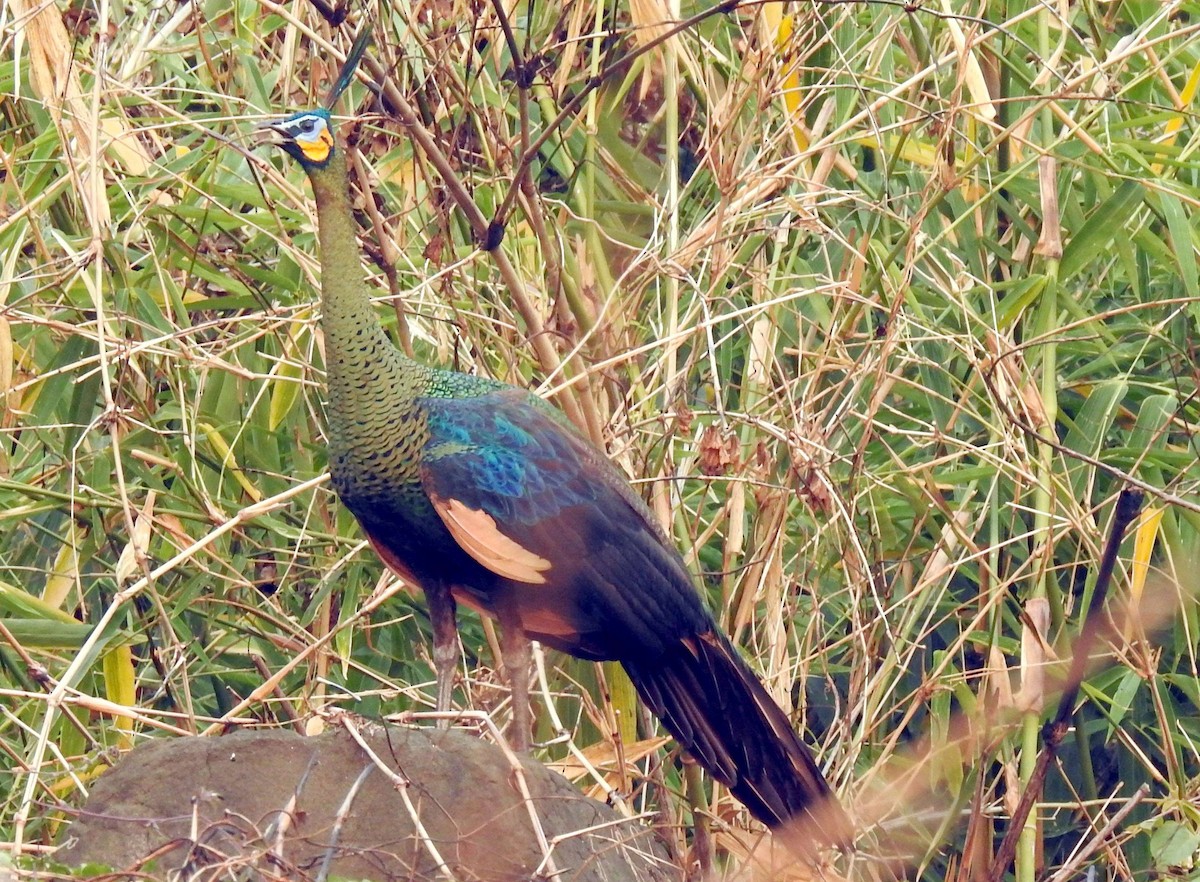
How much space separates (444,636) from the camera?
152 inches

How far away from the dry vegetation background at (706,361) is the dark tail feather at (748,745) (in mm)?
208

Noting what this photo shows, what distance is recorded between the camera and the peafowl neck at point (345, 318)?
363 centimetres

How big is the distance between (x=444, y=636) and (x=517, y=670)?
0.63 feet

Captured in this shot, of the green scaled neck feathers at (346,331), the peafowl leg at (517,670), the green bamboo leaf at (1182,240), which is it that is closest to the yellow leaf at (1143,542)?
the green bamboo leaf at (1182,240)

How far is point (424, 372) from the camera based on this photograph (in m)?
3.82

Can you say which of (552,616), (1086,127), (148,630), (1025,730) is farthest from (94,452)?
(1086,127)

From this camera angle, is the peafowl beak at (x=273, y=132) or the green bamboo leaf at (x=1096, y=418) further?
the green bamboo leaf at (x=1096, y=418)

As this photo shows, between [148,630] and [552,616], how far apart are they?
1226 mm

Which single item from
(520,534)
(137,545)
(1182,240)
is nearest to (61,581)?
(137,545)

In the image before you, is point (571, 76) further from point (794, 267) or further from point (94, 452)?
point (94, 452)

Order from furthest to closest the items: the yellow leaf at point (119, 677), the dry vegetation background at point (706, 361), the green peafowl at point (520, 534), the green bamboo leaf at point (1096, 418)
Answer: the green bamboo leaf at point (1096, 418), the yellow leaf at point (119, 677), the dry vegetation background at point (706, 361), the green peafowl at point (520, 534)

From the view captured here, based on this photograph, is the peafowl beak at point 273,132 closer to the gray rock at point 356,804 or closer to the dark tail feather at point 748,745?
the gray rock at point 356,804

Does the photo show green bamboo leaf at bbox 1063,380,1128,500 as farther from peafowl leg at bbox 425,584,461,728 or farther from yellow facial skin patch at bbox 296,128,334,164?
yellow facial skin patch at bbox 296,128,334,164

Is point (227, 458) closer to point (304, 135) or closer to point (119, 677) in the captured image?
point (119, 677)
